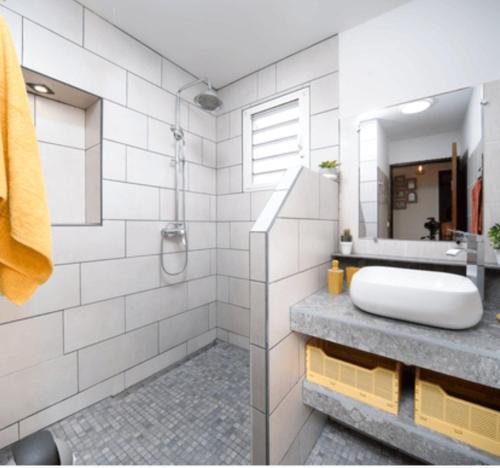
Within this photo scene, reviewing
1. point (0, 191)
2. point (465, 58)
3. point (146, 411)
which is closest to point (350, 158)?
point (465, 58)

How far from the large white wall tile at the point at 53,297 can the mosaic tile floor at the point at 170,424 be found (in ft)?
2.13

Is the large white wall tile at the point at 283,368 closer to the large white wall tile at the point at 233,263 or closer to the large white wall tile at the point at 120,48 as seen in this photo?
the large white wall tile at the point at 233,263

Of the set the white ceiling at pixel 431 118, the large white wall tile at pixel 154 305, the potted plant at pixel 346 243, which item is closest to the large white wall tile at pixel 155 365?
the large white wall tile at pixel 154 305

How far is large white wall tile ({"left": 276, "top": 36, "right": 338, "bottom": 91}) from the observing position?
169 cm

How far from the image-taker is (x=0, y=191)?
583 mm

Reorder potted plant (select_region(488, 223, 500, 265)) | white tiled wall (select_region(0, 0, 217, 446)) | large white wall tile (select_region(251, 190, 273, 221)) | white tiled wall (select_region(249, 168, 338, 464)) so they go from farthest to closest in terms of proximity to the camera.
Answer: large white wall tile (select_region(251, 190, 273, 221))
white tiled wall (select_region(0, 0, 217, 446))
potted plant (select_region(488, 223, 500, 265))
white tiled wall (select_region(249, 168, 338, 464))

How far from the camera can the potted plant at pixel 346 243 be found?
4.99ft

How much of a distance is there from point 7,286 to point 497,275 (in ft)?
6.37

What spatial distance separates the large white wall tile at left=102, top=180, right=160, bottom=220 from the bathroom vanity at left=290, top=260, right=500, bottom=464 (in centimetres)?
124

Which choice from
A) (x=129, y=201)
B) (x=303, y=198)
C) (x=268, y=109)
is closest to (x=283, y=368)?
(x=303, y=198)

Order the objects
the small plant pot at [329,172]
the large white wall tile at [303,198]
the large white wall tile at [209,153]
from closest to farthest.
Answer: the large white wall tile at [303,198]
the small plant pot at [329,172]
the large white wall tile at [209,153]

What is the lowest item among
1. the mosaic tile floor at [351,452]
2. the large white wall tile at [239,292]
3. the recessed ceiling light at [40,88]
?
the mosaic tile floor at [351,452]

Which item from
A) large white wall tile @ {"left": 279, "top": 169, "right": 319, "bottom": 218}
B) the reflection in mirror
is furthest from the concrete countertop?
the reflection in mirror

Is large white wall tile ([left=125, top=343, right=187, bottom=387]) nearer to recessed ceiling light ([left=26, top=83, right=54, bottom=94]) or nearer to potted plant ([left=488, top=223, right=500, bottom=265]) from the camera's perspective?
recessed ceiling light ([left=26, top=83, right=54, bottom=94])
